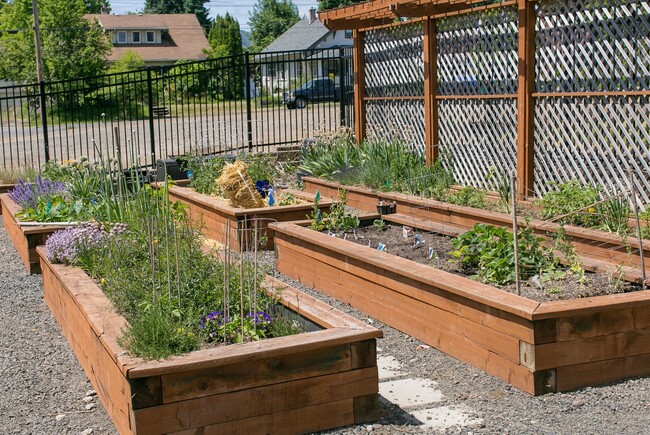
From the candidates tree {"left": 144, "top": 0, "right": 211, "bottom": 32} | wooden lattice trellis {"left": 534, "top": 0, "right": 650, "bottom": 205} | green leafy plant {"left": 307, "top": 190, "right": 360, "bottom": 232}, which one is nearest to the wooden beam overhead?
wooden lattice trellis {"left": 534, "top": 0, "right": 650, "bottom": 205}

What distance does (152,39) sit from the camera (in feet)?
214

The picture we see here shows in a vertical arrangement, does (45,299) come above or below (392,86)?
below

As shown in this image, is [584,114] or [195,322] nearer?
[195,322]

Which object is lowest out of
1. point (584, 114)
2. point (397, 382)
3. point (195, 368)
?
point (397, 382)

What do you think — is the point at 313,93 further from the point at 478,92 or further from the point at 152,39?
the point at 152,39

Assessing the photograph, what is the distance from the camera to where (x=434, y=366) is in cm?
523

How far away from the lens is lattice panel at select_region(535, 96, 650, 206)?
295 inches

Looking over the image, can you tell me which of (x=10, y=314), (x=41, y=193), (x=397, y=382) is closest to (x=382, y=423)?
(x=397, y=382)

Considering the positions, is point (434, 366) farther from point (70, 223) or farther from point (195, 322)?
point (70, 223)

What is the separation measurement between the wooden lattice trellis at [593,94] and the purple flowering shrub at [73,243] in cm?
442

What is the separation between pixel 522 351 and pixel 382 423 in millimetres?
921

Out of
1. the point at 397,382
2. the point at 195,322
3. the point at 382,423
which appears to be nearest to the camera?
the point at 382,423

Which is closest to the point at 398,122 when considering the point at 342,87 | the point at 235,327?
the point at 342,87

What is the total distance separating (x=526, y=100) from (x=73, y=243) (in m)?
4.75
